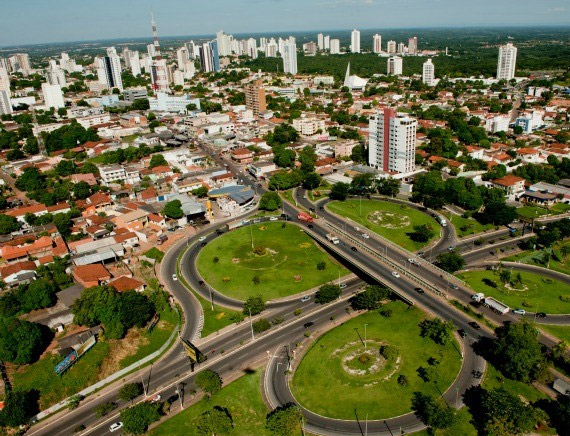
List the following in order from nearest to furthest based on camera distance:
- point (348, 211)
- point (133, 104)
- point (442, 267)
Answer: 1. point (442, 267)
2. point (348, 211)
3. point (133, 104)

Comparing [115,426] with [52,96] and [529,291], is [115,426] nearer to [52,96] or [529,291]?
[529,291]

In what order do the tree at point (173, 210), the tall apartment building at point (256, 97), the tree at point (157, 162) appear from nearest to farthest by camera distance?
the tree at point (173, 210) → the tree at point (157, 162) → the tall apartment building at point (256, 97)

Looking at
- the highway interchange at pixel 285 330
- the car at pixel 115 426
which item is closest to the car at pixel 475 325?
the highway interchange at pixel 285 330

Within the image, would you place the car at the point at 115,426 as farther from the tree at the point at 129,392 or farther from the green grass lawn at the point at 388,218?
the green grass lawn at the point at 388,218

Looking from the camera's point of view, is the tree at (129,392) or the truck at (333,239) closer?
the tree at (129,392)

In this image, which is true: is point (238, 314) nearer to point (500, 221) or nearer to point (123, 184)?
point (500, 221)

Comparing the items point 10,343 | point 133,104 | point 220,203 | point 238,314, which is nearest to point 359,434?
point 238,314

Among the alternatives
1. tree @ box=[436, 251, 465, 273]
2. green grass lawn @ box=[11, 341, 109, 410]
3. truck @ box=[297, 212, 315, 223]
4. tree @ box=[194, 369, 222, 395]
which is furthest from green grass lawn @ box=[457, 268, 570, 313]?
green grass lawn @ box=[11, 341, 109, 410]
